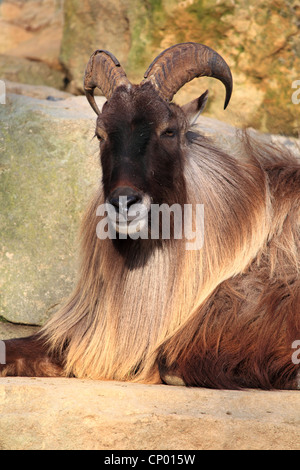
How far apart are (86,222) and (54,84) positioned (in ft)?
18.8

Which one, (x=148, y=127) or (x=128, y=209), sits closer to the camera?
(x=128, y=209)

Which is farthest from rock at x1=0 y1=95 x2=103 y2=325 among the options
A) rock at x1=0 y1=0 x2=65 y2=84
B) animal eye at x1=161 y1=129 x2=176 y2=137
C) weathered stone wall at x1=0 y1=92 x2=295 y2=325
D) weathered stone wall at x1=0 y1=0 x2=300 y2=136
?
rock at x1=0 y1=0 x2=65 y2=84

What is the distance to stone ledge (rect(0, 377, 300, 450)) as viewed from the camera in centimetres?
353

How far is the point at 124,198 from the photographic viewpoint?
4.29 metres

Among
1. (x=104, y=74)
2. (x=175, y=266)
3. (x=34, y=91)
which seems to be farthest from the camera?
(x=34, y=91)

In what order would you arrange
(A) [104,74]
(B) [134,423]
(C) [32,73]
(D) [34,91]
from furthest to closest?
(C) [32,73] < (D) [34,91] < (A) [104,74] < (B) [134,423]

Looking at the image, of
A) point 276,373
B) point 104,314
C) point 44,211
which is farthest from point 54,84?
point 276,373

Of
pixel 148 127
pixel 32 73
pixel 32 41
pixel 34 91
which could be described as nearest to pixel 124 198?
pixel 148 127

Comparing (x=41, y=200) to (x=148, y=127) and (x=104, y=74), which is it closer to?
(x=104, y=74)

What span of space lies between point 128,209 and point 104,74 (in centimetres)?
129

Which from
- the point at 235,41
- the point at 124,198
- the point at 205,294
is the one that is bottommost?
the point at 205,294

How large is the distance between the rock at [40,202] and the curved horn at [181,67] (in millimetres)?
1555

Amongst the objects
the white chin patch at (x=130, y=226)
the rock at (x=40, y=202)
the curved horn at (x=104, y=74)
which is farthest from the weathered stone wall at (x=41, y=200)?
the white chin patch at (x=130, y=226)

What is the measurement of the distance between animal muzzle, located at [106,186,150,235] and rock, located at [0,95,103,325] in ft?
6.70
